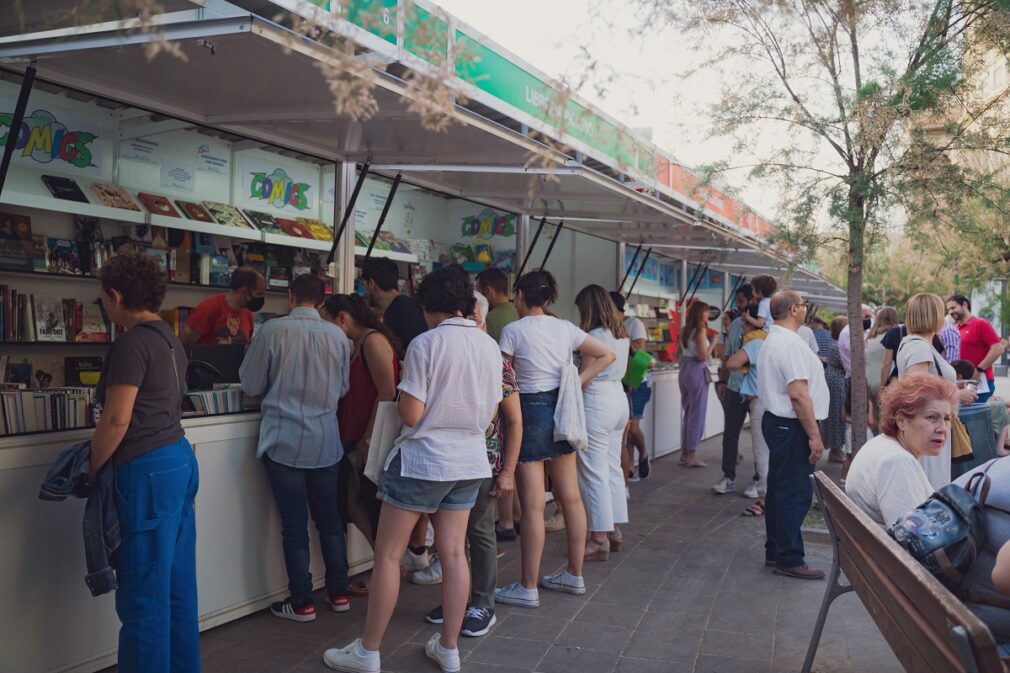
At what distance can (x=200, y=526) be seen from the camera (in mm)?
4172

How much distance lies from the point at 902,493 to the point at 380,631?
2.12 meters

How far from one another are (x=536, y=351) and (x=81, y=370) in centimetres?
353

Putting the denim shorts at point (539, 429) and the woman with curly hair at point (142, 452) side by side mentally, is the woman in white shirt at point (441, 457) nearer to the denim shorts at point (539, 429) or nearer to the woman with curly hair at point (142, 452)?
the woman with curly hair at point (142, 452)

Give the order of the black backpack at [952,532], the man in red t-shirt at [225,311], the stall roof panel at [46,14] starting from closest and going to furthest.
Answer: the black backpack at [952,532] < the stall roof panel at [46,14] < the man in red t-shirt at [225,311]

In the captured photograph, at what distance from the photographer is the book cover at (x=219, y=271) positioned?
23.9 ft

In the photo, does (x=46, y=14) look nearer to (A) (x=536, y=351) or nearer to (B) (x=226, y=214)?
(A) (x=536, y=351)

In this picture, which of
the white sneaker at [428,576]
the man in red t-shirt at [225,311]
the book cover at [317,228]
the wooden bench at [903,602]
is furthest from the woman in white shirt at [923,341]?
the book cover at [317,228]

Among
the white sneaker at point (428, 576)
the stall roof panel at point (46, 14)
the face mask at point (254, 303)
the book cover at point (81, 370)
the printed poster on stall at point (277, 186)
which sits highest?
the stall roof panel at point (46, 14)

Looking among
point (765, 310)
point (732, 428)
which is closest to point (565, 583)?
point (732, 428)

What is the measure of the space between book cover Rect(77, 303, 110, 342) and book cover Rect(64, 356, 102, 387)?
6.0 inches

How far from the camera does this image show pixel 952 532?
2762mm

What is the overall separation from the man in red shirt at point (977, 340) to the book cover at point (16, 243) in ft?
25.5

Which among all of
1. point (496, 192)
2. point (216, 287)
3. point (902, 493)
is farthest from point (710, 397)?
point (902, 493)

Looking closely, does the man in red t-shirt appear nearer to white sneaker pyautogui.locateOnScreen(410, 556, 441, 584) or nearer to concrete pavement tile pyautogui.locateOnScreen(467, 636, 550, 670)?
white sneaker pyautogui.locateOnScreen(410, 556, 441, 584)
